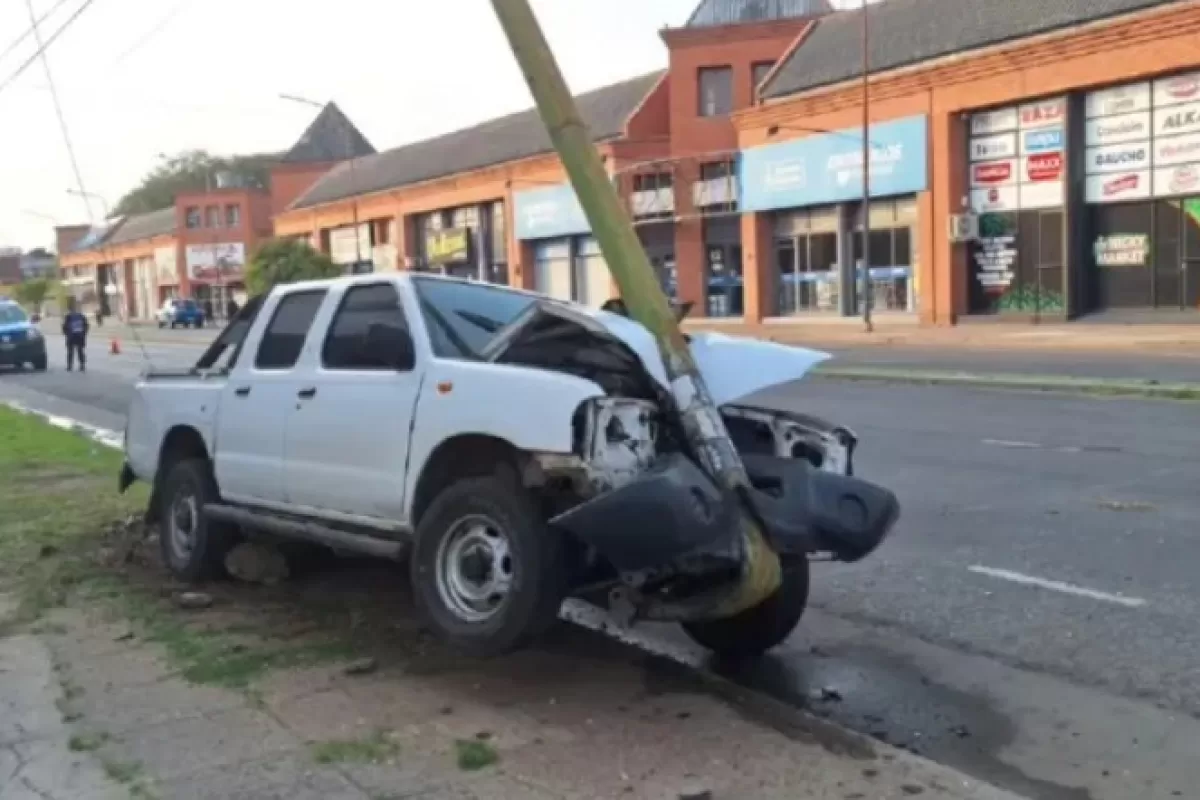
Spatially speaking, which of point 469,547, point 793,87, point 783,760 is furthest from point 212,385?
point 793,87

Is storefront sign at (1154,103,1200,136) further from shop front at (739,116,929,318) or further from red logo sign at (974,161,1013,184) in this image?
shop front at (739,116,929,318)

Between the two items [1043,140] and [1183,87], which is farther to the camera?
[1043,140]

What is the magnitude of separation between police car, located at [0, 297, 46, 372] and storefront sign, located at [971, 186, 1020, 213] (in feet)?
80.1

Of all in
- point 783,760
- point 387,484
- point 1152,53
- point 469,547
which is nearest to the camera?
point 783,760

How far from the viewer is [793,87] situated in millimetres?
43812

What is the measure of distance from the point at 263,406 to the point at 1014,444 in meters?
8.28

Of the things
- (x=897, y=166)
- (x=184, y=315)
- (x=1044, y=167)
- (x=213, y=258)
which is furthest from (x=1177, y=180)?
(x=213, y=258)

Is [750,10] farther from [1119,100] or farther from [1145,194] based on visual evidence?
[1145,194]

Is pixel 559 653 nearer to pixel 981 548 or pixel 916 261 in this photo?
pixel 981 548

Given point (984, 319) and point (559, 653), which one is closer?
point (559, 653)

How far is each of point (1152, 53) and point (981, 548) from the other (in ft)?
89.7

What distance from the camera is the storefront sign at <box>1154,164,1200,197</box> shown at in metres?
32.5

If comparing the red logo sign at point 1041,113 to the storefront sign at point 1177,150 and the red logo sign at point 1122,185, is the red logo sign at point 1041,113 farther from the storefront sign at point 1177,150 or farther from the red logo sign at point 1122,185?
the storefront sign at point 1177,150

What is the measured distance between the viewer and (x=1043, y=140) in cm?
3562
